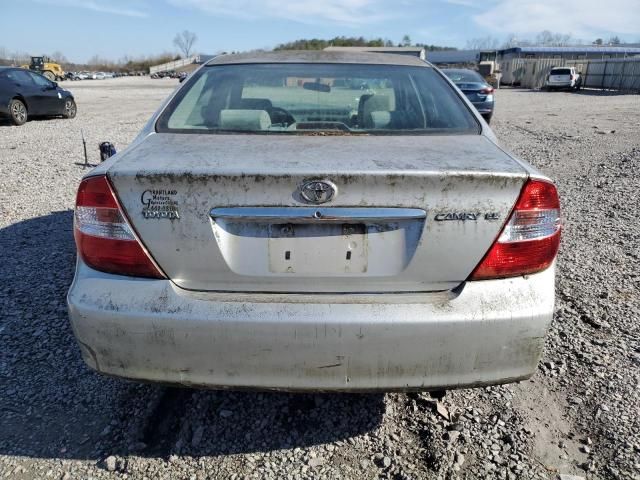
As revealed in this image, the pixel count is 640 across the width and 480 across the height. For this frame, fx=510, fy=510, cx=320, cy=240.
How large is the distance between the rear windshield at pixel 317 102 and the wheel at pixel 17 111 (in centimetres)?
1287

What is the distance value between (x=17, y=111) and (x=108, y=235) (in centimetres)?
1421

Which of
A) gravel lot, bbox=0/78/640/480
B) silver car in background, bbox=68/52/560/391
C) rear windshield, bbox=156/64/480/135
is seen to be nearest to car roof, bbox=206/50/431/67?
rear windshield, bbox=156/64/480/135

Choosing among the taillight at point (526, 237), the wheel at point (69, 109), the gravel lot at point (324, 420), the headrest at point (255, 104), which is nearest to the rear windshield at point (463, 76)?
the wheel at point (69, 109)

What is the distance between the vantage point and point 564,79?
3403 centimetres

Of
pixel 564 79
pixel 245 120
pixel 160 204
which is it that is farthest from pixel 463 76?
pixel 564 79

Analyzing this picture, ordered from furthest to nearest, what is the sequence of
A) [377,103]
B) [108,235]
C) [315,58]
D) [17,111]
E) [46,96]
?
[46,96] → [17,111] → [315,58] → [377,103] → [108,235]

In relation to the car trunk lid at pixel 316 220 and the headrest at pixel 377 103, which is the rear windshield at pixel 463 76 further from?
the car trunk lid at pixel 316 220

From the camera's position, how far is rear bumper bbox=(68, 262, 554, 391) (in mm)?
1789

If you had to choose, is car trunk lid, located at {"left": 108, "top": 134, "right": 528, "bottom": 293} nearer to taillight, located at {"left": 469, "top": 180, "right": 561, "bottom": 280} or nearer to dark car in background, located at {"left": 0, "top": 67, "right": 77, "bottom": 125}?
taillight, located at {"left": 469, "top": 180, "right": 561, "bottom": 280}

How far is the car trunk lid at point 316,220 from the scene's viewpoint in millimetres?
1780

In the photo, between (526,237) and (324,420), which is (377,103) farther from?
(324,420)

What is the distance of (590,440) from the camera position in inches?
87.0

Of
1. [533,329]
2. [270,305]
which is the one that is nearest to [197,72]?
[270,305]

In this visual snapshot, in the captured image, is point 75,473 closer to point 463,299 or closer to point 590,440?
point 463,299
